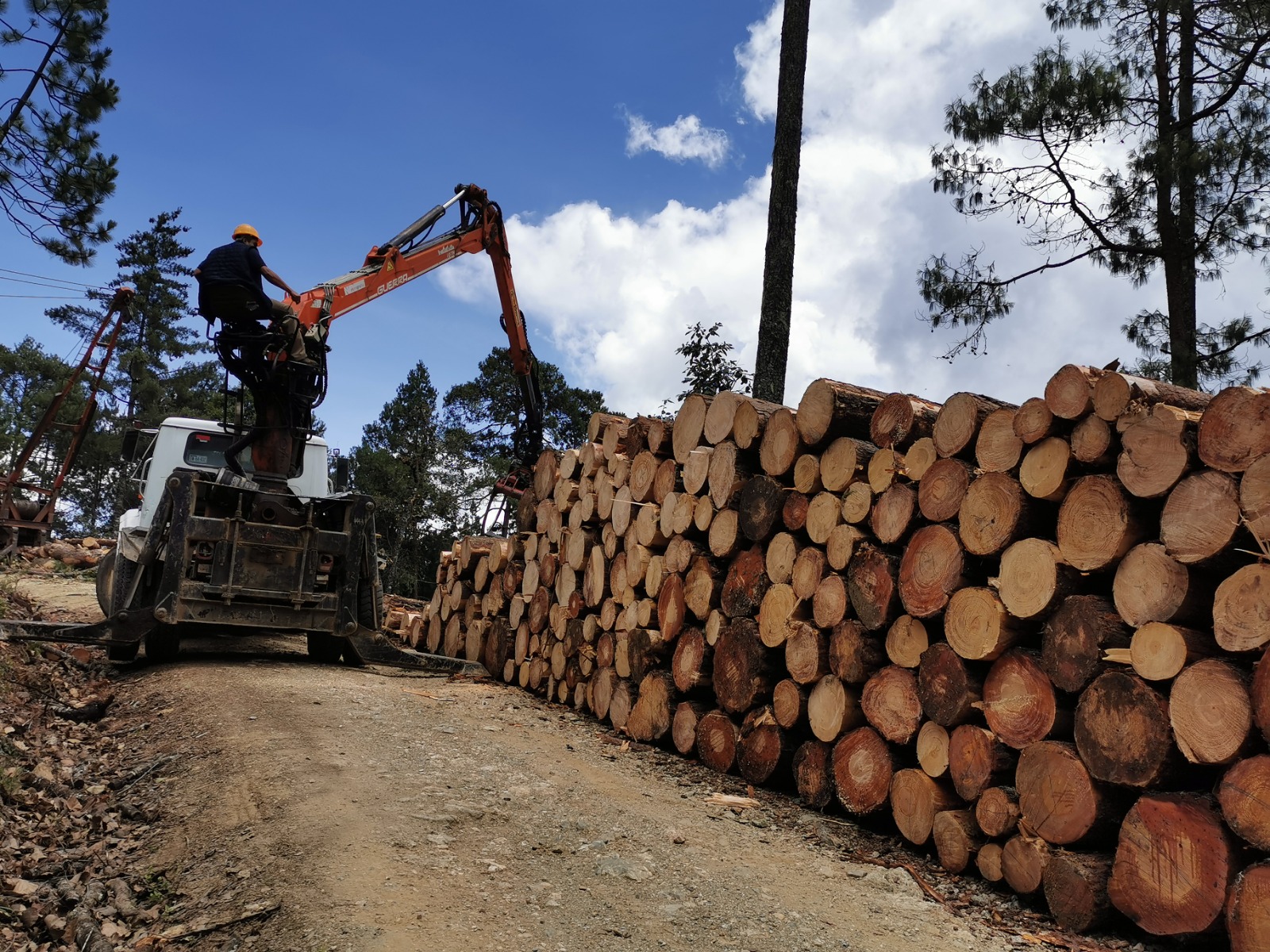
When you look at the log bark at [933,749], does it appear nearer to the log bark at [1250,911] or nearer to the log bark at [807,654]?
the log bark at [807,654]

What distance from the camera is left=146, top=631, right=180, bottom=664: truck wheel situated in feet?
26.5

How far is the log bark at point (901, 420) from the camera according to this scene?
493 cm

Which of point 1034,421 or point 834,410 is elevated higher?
point 834,410

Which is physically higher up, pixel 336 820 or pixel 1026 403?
pixel 1026 403

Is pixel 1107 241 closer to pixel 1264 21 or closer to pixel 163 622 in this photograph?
pixel 1264 21

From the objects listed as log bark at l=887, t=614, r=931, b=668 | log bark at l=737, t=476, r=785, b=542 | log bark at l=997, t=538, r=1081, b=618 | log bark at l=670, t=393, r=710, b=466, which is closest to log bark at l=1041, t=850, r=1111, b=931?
log bark at l=997, t=538, r=1081, b=618

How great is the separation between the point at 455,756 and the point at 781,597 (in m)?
2.07

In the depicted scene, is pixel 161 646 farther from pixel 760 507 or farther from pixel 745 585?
pixel 760 507

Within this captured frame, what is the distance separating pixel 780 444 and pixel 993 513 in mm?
1610

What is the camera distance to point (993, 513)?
14.2ft

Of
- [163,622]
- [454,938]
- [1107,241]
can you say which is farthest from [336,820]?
[1107,241]

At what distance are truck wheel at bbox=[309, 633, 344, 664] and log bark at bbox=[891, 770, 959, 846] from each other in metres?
5.72

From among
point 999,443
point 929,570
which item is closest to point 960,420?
point 999,443

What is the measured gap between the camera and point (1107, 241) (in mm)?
10719
